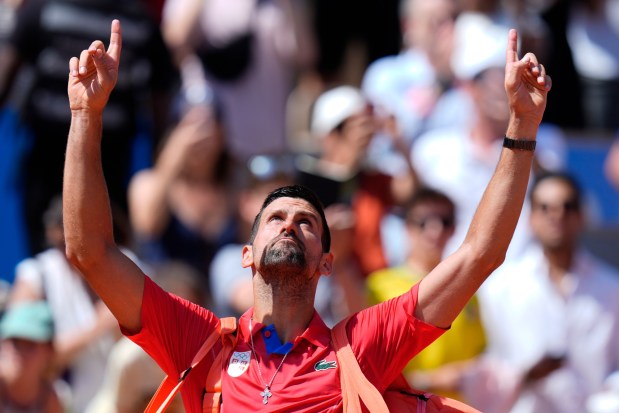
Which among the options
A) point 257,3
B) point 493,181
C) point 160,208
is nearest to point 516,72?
point 493,181

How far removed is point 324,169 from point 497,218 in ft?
11.4

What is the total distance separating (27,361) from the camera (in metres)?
7.25

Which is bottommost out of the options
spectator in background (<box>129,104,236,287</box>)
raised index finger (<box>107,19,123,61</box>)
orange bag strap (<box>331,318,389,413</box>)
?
orange bag strap (<box>331,318,389,413</box>)

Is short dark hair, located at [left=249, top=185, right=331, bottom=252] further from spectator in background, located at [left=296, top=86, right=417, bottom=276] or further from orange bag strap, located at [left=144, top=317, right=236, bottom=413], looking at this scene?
spectator in background, located at [left=296, top=86, right=417, bottom=276]

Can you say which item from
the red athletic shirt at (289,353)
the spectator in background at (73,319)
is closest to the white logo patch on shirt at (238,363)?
the red athletic shirt at (289,353)

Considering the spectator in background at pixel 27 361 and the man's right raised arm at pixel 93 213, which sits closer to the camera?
the man's right raised arm at pixel 93 213

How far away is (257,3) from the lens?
9.61m

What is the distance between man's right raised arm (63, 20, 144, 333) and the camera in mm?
4918

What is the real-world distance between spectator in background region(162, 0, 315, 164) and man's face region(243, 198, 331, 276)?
403 centimetres

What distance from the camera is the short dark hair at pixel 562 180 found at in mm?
7957

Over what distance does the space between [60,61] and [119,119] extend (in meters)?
0.53

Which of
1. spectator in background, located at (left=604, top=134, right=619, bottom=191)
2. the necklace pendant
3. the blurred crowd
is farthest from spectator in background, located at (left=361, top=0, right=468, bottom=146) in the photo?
the necklace pendant

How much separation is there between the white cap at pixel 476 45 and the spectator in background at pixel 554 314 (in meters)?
1.19

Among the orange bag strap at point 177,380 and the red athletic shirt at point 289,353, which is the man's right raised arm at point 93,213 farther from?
the orange bag strap at point 177,380
